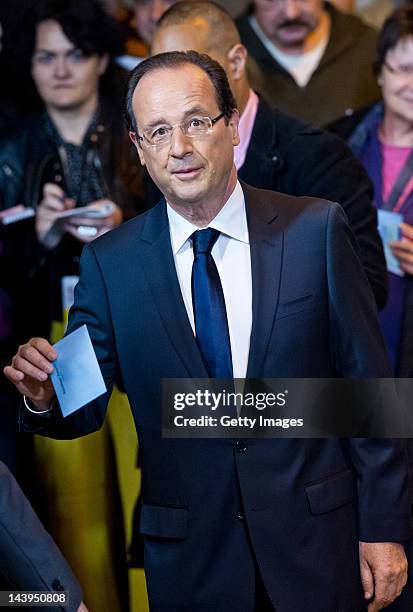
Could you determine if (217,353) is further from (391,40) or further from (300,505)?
(391,40)

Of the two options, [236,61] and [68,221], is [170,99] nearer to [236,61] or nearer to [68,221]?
[236,61]

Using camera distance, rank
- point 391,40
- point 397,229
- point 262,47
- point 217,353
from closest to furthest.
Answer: point 217,353 → point 397,229 → point 391,40 → point 262,47

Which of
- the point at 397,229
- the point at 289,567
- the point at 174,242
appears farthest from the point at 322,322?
the point at 397,229

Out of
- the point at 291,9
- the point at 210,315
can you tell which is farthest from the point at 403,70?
the point at 210,315

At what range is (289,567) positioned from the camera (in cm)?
219

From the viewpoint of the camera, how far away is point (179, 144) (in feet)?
6.93

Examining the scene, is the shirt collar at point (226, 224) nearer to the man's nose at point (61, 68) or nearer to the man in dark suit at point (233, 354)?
the man in dark suit at point (233, 354)

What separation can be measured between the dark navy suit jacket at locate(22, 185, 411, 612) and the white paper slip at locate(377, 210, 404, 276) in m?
0.93

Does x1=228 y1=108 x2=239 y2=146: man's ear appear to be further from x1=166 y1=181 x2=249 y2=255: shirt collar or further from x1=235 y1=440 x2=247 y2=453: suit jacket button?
x1=235 y1=440 x2=247 y2=453: suit jacket button

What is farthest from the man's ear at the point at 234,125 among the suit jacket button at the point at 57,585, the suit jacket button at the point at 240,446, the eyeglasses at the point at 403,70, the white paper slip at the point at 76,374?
the eyeglasses at the point at 403,70

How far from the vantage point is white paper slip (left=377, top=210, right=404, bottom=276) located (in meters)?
3.13

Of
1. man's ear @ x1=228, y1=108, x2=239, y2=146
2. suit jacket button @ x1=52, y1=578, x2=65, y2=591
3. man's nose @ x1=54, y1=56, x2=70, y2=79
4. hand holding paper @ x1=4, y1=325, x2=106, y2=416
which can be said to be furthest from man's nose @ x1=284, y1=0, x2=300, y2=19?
suit jacket button @ x1=52, y1=578, x2=65, y2=591

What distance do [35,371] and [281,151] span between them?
0.91 meters

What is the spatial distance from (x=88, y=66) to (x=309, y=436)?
1.69 meters
